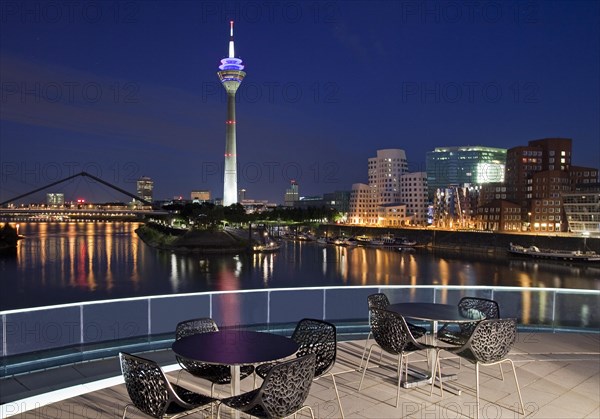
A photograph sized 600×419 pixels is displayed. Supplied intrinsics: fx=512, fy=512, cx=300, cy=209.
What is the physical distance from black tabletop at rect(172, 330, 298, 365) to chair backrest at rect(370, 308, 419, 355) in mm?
1009

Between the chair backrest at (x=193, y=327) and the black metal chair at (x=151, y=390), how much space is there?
38.8 inches

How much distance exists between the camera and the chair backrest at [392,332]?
3842mm

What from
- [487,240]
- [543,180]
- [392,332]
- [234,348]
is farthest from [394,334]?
[543,180]

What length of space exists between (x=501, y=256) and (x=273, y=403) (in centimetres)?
4917

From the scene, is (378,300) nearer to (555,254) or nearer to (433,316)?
(433,316)

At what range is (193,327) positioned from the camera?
3.78 meters

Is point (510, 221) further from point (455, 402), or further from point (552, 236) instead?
point (455, 402)

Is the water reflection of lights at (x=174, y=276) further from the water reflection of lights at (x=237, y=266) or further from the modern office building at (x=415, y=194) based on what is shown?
the modern office building at (x=415, y=194)

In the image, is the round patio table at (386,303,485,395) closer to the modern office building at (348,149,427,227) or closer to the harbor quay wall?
the harbor quay wall

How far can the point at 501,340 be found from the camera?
3721mm

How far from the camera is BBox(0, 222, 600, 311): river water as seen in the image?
26.5 m

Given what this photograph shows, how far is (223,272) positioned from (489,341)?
31.9 metres

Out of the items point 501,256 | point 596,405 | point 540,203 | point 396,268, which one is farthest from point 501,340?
point 540,203

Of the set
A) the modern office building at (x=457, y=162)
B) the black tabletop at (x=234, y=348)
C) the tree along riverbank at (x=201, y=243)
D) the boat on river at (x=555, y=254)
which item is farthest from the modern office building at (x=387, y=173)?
the black tabletop at (x=234, y=348)
